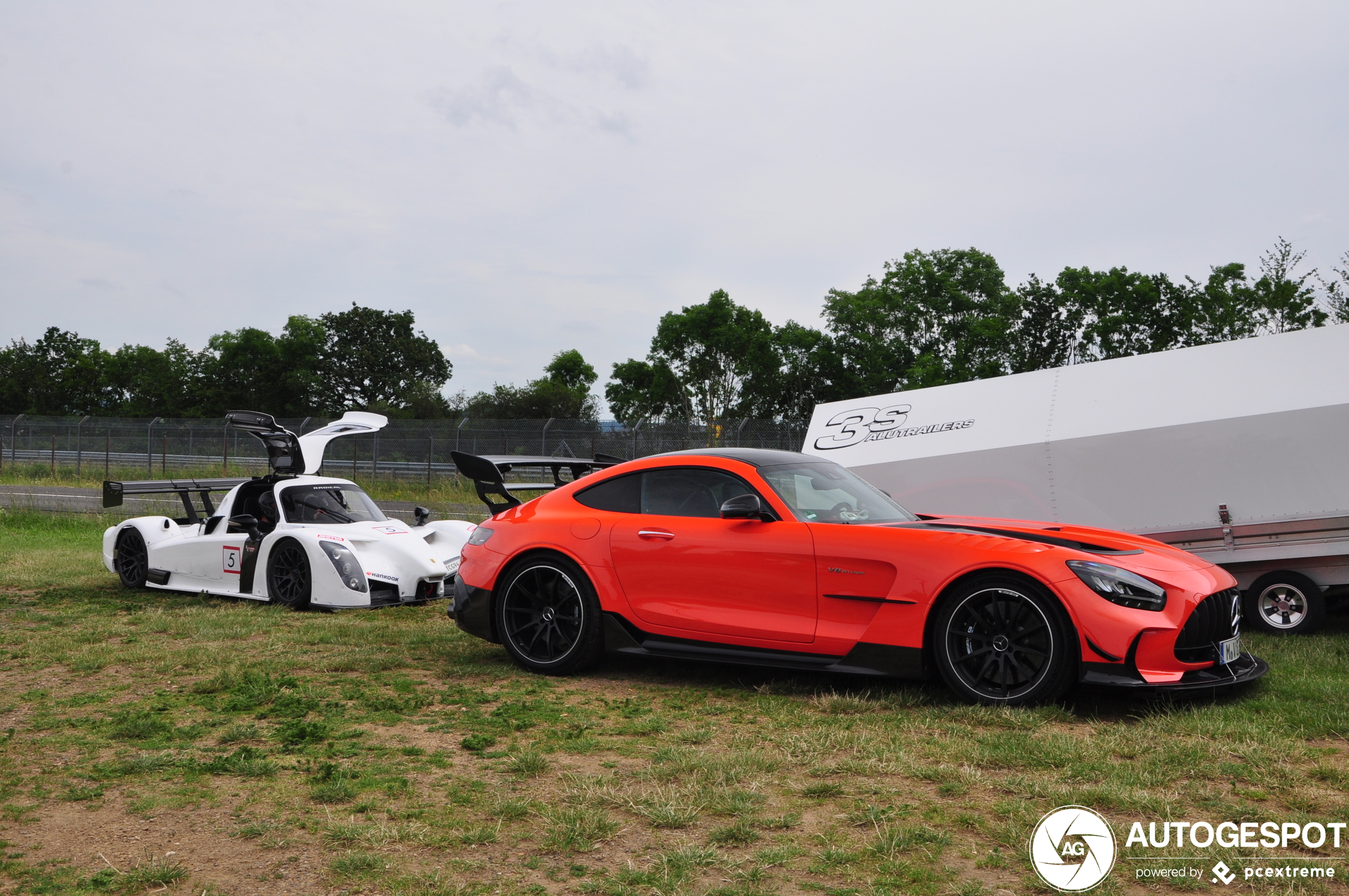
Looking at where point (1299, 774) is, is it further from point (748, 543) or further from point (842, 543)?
point (748, 543)

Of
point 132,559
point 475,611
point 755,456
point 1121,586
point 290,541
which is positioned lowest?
point 132,559

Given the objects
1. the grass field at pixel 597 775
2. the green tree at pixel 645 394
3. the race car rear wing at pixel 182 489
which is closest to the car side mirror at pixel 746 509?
the grass field at pixel 597 775

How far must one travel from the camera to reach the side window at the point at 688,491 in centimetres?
644

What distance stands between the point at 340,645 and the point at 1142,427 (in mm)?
7036

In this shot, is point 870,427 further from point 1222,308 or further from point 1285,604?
point 1222,308

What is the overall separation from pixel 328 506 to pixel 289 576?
0.88 meters

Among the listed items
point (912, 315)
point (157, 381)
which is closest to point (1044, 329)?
point (912, 315)

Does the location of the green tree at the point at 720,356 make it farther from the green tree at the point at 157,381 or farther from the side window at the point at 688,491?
the side window at the point at 688,491

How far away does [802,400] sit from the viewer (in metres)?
50.7

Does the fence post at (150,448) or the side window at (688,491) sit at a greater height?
the fence post at (150,448)

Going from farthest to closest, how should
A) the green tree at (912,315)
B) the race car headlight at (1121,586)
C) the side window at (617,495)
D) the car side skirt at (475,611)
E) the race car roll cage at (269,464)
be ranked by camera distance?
the green tree at (912,315) → the race car roll cage at (269,464) → the car side skirt at (475,611) → the side window at (617,495) → the race car headlight at (1121,586)

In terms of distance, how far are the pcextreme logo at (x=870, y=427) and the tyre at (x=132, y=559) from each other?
25.2 ft

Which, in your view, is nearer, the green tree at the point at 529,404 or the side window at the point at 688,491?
the side window at the point at 688,491

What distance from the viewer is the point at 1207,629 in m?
5.30
